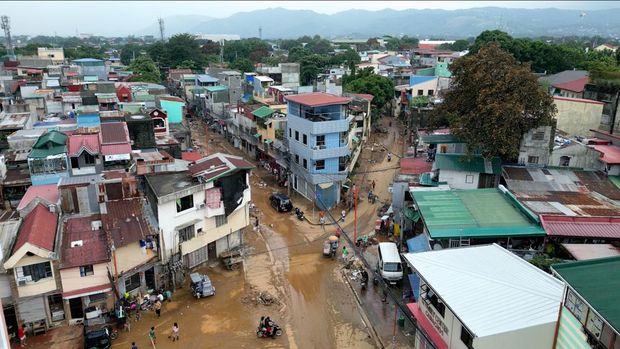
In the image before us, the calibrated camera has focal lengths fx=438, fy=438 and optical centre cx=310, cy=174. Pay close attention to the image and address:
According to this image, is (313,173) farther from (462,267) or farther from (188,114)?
(188,114)

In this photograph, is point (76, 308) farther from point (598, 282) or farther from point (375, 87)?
point (375, 87)

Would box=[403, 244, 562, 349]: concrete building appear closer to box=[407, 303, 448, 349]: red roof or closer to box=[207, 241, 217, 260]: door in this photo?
box=[407, 303, 448, 349]: red roof

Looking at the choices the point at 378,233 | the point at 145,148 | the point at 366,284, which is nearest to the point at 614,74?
the point at 378,233

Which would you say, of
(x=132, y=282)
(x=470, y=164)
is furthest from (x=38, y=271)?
(x=470, y=164)

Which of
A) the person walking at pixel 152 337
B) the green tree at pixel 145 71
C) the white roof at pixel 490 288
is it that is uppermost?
the green tree at pixel 145 71

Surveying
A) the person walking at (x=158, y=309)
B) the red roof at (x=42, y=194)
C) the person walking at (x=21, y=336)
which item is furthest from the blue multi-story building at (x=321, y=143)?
the person walking at (x=21, y=336)

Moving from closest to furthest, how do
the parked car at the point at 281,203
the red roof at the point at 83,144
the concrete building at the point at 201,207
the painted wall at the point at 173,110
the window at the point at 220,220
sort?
the concrete building at the point at 201,207
the window at the point at 220,220
the red roof at the point at 83,144
the parked car at the point at 281,203
the painted wall at the point at 173,110

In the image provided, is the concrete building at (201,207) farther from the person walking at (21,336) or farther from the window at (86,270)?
the person walking at (21,336)
